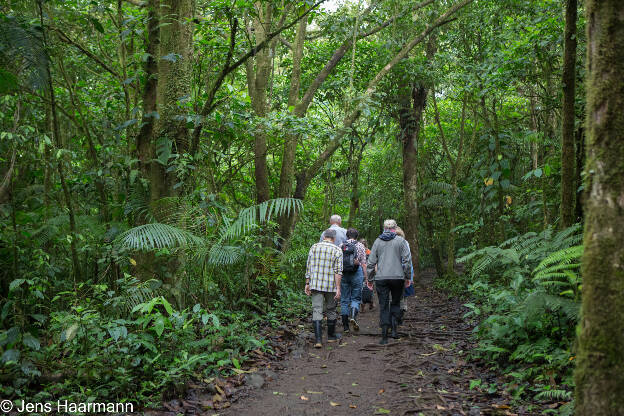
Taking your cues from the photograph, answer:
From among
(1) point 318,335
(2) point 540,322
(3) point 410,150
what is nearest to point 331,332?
(1) point 318,335

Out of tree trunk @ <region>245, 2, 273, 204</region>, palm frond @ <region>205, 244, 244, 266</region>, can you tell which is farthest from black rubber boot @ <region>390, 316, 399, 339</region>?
tree trunk @ <region>245, 2, 273, 204</region>

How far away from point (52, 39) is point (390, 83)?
11.2m

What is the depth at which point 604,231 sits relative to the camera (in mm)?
2422

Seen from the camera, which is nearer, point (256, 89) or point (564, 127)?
point (564, 127)

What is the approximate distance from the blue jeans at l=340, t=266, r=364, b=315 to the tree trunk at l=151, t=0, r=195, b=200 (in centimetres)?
394

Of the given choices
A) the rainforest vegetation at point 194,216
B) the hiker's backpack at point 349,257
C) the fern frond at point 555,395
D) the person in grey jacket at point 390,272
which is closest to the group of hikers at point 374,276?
the person in grey jacket at point 390,272

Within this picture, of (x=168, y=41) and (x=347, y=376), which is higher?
(x=168, y=41)

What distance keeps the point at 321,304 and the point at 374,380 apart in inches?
81.6

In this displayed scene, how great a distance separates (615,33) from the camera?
2.47 meters

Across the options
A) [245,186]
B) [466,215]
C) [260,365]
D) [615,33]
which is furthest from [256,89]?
[466,215]

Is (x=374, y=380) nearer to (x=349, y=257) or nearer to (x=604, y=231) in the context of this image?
(x=349, y=257)

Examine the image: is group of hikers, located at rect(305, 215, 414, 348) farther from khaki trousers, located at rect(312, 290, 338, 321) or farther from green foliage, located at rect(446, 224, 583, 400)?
green foliage, located at rect(446, 224, 583, 400)

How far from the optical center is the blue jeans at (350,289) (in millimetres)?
8625

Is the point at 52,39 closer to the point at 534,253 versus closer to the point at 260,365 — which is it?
→ the point at 260,365
